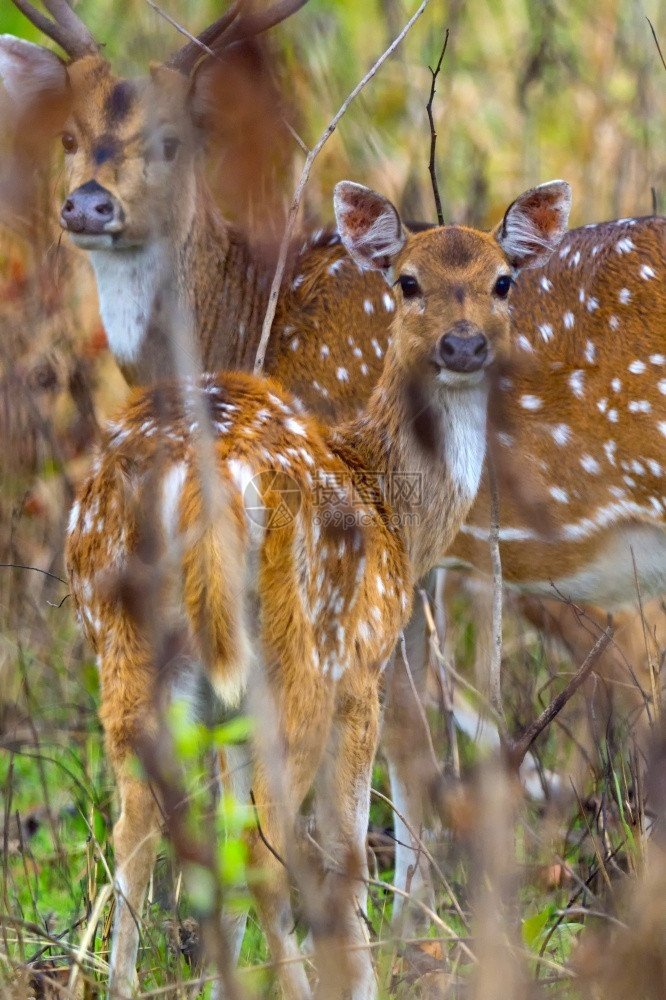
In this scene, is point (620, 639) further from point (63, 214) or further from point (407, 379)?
point (63, 214)

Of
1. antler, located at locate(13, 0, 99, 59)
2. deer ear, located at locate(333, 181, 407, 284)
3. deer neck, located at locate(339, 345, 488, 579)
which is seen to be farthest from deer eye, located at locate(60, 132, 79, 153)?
deer neck, located at locate(339, 345, 488, 579)

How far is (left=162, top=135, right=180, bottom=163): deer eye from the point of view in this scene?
15.7ft

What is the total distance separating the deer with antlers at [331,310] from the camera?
15.2 ft

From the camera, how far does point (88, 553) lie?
130 inches

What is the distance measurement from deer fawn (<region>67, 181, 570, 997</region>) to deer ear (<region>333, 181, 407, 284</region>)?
0.58 feet

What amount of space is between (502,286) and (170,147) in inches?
57.2

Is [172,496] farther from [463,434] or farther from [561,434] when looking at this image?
[561,434]

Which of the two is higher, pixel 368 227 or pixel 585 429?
pixel 368 227

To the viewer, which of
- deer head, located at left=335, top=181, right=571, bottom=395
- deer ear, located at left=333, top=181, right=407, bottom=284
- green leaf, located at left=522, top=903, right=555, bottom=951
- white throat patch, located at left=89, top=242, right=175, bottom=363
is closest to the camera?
green leaf, located at left=522, top=903, right=555, bottom=951

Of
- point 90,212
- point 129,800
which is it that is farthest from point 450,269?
point 129,800

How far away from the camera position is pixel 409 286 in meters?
4.09

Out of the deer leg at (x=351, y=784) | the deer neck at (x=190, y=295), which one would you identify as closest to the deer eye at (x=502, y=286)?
the deer neck at (x=190, y=295)

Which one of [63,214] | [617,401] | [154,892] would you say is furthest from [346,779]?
[63,214]

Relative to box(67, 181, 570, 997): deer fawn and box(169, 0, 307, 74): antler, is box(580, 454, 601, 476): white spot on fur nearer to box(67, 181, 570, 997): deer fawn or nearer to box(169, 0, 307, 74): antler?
box(67, 181, 570, 997): deer fawn
